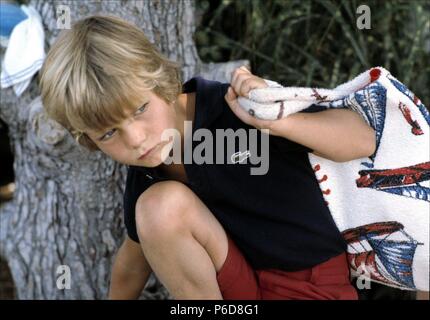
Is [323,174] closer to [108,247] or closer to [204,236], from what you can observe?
[204,236]

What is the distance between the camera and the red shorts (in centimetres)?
178

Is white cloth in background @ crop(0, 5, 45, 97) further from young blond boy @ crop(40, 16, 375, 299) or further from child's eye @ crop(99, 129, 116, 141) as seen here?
child's eye @ crop(99, 129, 116, 141)

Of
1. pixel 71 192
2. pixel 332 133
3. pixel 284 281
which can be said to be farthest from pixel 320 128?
pixel 71 192

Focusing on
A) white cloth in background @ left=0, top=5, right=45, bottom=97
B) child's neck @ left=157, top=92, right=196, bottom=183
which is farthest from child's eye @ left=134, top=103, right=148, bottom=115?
white cloth in background @ left=0, top=5, right=45, bottom=97

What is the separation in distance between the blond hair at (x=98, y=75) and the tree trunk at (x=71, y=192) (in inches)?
16.3

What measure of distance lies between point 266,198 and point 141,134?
1.21 ft

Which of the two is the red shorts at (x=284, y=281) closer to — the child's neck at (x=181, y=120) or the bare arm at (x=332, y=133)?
the child's neck at (x=181, y=120)

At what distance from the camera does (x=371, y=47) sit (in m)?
2.54

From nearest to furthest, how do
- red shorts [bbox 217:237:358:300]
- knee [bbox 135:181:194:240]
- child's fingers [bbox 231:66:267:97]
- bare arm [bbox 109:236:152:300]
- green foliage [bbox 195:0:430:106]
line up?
child's fingers [bbox 231:66:267:97], knee [bbox 135:181:194:240], red shorts [bbox 217:237:358:300], bare arm [bbox 109:236:152:300], green foliage [bbox 195:0:430:106]

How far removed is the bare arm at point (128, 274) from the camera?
1.98 m

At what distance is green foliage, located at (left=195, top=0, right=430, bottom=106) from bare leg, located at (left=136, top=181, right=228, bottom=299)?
86 cm

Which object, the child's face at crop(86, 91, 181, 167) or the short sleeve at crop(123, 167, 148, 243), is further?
the short sleeve at crop(123, 167, 148, 243)

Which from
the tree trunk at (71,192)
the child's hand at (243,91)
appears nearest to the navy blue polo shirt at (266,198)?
the child's hand at (243,91)

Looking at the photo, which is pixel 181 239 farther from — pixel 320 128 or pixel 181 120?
pixel 320 128
